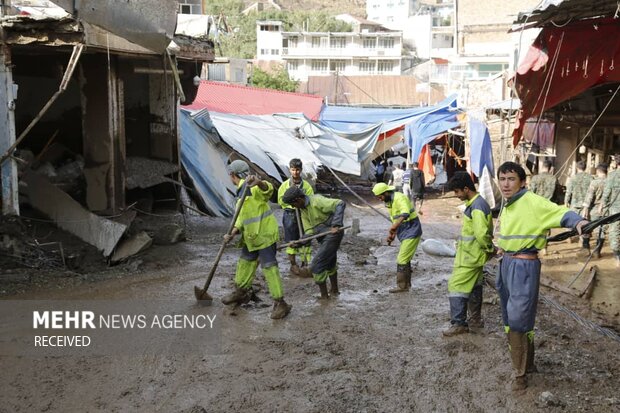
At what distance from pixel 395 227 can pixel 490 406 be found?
2988 millimetres

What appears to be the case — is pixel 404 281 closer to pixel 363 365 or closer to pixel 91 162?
pixel 363 365

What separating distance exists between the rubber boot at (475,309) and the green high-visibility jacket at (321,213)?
170 cm

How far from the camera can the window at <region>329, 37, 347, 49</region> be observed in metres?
54.4

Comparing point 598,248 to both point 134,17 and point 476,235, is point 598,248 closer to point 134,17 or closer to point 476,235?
point 476,235

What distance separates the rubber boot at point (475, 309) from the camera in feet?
19.3

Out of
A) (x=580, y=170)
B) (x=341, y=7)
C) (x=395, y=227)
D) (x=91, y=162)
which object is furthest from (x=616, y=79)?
(x=341, y=7)

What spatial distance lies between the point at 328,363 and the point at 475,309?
1.68m

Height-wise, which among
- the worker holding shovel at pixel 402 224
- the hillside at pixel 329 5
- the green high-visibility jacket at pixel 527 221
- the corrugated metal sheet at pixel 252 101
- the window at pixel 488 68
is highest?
the hillside at pixel 329 5

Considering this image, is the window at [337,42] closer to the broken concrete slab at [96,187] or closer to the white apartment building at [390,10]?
the white apartment building at [390,10]

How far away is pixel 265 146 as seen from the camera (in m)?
15.4

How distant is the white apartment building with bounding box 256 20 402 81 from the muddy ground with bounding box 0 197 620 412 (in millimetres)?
47764

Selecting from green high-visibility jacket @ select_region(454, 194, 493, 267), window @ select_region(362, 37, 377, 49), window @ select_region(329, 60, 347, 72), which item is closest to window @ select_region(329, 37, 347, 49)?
window @ select_region(329, 60, 347, 72)

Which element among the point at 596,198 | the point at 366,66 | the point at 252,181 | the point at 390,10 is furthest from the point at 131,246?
the point at 390,10

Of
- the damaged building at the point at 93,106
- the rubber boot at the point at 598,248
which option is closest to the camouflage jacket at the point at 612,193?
the rubber boot at the point at 598,248
